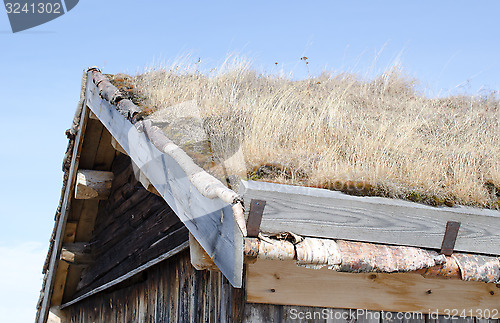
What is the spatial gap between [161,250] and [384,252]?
7.15ft

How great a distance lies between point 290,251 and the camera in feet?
7.96

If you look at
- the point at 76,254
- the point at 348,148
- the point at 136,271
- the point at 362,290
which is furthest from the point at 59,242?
the point at 362,290

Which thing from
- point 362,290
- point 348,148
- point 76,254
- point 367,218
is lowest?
point 362,290

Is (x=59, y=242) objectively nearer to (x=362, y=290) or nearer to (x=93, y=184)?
(x=93, y=184)

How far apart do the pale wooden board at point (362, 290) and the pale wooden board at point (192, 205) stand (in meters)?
0.52

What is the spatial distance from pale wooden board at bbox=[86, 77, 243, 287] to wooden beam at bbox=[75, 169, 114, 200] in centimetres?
166

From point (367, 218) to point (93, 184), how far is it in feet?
12.1

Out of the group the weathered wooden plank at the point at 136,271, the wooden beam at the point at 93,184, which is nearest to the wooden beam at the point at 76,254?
the weathered wooden plank at the point at 136,271

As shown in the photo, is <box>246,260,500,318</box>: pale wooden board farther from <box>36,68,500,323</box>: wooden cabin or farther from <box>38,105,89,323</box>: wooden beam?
<box>38,105,89,323</box>: wooden beam

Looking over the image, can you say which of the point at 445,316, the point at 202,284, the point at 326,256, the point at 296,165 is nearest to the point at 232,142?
the point at 296,165

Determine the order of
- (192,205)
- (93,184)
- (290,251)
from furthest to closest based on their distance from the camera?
(93,184) < (192,205) < (290,251)

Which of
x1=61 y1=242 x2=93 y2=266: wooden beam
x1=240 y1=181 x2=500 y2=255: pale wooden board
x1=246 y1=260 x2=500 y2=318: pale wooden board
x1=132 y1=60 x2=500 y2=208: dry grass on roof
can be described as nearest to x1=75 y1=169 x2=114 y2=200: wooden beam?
x1=61 y1=242 x2=93 y2=266: wooden beam

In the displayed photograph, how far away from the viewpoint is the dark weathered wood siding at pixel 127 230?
4.37 metres

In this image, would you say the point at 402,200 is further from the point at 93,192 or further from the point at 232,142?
the point at 93,192
